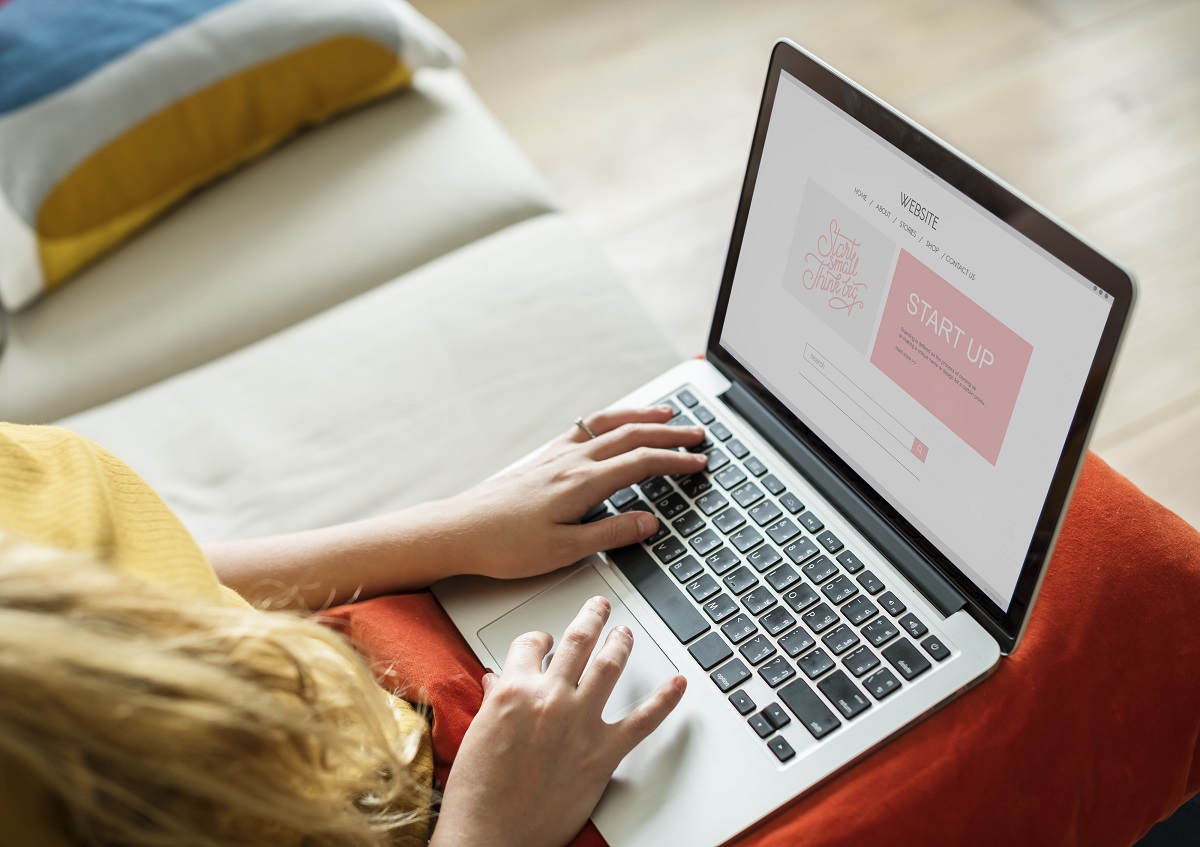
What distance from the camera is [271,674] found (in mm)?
605

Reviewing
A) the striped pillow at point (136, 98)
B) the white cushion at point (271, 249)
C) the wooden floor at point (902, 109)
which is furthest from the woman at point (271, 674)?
the wooden floor at point (902, 109)

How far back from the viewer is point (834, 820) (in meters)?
0.68

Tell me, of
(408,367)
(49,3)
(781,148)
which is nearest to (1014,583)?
(781,148)

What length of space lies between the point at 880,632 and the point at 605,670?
0.63 ft

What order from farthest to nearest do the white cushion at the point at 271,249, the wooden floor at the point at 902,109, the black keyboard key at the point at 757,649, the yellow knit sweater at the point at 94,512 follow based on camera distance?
the wooden floor at the point at 902,109 → the white cushion at the point at 271,249 → the black keyboard key at the point at 757,649 → the yellow knit sweater at the point at 94,512

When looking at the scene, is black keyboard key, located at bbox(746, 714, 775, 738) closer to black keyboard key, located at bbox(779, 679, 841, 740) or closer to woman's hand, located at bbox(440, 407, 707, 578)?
black keyboard key, located at bbox(779, 679, 841, 740)

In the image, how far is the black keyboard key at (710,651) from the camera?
760 millimetres

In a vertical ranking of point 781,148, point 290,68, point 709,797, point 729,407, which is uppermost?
point 781,148

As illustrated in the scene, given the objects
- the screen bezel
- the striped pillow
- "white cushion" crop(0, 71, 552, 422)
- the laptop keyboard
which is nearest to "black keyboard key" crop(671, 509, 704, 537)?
the laptop keyboard

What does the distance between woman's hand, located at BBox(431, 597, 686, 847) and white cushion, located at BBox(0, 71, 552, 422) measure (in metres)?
0.61

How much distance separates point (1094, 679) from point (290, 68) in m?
1.05

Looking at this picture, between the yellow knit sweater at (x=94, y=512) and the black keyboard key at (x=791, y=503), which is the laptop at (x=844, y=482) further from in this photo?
A: the yellow knit sweater at (x=94, y=512)

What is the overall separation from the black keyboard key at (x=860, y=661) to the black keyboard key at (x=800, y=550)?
85 millimetres

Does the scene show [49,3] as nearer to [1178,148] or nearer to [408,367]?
[408,367]
